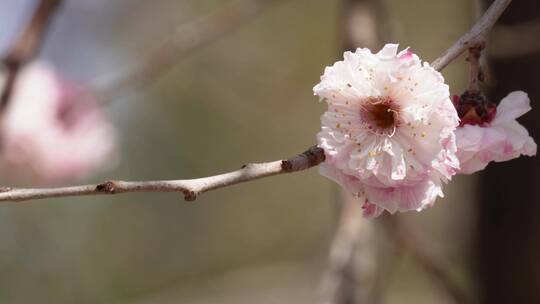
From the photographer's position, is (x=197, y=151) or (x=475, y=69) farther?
(x=197, y=151)

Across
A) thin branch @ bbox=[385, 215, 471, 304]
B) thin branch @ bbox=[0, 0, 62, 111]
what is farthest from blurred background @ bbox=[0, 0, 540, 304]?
thin branch @ bbox=[0, 0, 62, 111]

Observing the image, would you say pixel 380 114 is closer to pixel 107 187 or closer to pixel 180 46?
pixel 107 187

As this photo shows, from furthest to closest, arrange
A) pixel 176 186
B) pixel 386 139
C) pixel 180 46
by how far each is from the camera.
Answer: pixel 180 46 → pixel 386 139 → pixel 176 186

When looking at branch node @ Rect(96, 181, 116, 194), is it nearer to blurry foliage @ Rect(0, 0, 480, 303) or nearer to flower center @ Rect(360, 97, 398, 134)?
flower center @ Rect(360, 97, 398, 134)

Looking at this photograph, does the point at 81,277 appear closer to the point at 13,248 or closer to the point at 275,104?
the point at 13,248

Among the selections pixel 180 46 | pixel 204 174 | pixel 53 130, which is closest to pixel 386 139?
pixel 180 46
